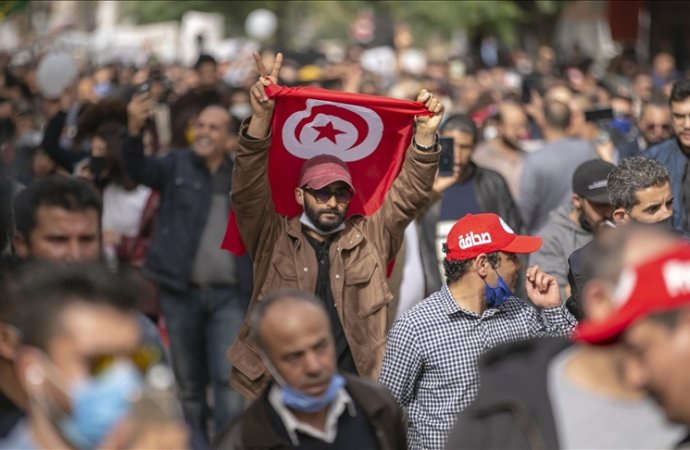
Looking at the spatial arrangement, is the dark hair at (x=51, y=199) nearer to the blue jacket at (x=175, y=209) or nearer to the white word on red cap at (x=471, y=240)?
the white word on red cap at (x=471, y=240)

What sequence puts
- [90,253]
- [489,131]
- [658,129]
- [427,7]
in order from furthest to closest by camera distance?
[427,7], [489,131], [658,129], [90,253]

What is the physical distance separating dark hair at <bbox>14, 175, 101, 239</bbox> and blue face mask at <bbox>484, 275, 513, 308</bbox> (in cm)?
177

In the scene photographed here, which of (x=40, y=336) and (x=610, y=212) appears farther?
(x=610, y=212)

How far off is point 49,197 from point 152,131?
705 centimetres

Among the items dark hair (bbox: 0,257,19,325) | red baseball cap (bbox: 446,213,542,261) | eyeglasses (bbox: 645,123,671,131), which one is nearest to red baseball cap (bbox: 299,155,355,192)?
red baseball cap (bbox: 446,213,542,261)

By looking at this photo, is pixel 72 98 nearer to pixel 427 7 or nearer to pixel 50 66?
pixel 50 66

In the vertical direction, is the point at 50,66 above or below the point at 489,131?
above

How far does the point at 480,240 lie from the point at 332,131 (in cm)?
107

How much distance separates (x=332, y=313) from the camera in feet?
20.8

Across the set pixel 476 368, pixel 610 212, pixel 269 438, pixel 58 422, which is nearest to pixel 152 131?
pixel 610 212

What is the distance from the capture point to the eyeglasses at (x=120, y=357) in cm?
348

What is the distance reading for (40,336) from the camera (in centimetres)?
357

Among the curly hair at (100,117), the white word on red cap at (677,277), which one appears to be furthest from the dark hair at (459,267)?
the curly hair at (100,117)

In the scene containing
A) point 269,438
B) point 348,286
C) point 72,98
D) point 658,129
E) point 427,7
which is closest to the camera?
point 269,438
